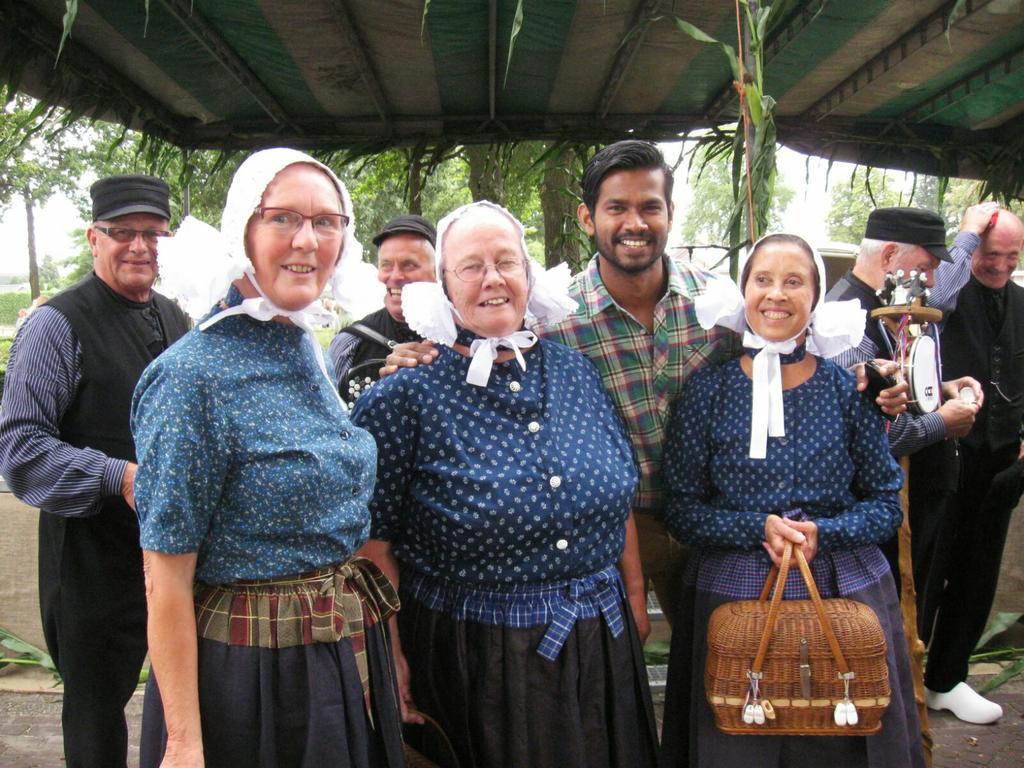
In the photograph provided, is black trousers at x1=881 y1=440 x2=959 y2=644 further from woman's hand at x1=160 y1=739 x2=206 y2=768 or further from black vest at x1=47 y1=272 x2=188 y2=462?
black vest at x1=47 y1=272 x2=188 y2=462

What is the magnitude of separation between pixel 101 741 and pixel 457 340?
1795 millimetres

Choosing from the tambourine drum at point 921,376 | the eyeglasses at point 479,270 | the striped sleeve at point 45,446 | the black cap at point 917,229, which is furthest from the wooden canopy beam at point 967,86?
the striped sleeve at point 45,446

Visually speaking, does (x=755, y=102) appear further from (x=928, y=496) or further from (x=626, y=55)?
(x=928, y=496)

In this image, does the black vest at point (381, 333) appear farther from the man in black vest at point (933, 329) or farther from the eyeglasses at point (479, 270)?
the man in black vest at point (933, 329)

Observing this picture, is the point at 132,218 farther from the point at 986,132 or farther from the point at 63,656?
the point at 986,132

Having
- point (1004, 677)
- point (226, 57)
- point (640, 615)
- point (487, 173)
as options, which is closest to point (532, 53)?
point (226, 57)

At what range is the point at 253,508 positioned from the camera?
1.60m

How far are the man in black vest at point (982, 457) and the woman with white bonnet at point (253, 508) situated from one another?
2.90 meters

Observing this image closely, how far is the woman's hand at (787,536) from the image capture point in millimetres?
2225

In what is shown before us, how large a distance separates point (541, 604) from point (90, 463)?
1.44m

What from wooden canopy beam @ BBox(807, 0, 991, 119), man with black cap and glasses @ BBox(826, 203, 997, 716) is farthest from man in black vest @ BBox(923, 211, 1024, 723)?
wooden canopy beam @ BBox(807, 0, 991, 119)

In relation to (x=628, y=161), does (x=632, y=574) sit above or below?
below

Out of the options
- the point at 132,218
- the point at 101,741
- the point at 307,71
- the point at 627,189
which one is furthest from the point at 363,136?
the point at 101,741

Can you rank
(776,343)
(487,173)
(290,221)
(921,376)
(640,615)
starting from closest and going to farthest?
1. (290,221)
2. (776,343)
3. (640,615)
4. (921,376)
5. (487,173)
